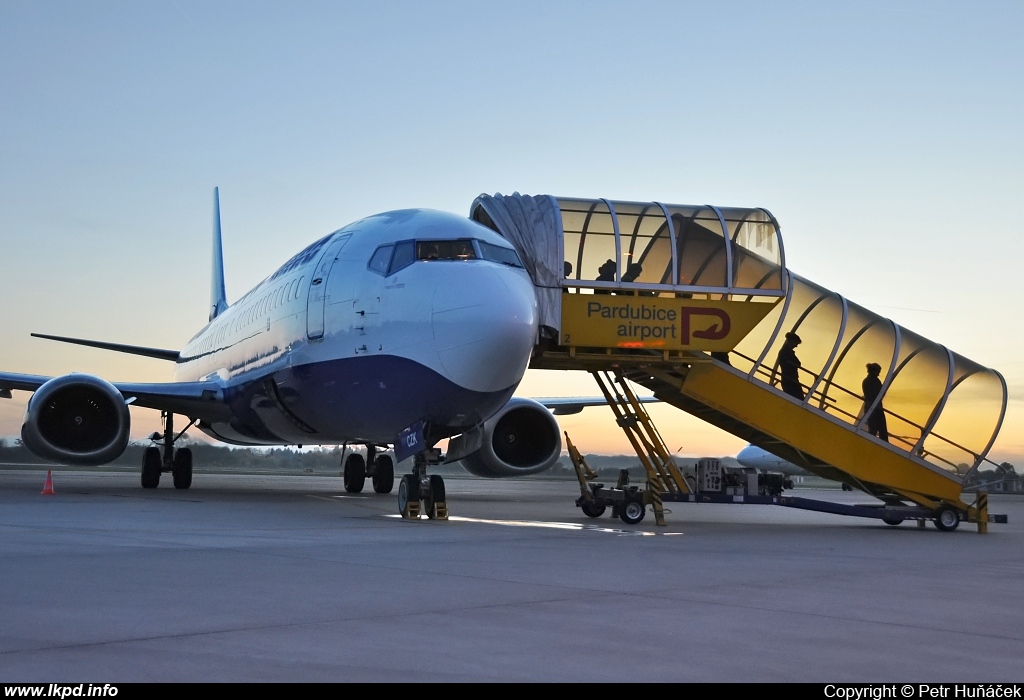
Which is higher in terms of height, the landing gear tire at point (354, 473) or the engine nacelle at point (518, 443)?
the engine nacelle at point (518, 443)

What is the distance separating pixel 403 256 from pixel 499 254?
1154 mm

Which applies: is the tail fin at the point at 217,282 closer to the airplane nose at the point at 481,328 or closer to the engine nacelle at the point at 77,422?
the engine nacelle at the point at 77,422

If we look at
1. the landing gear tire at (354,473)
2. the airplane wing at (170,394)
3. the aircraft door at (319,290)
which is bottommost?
the landing gear tire at (354,473)

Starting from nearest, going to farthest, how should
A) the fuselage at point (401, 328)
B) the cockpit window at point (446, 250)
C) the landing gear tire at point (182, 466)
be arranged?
the fuselage at point (401, 328)
the cockpit window at point (446, 250)
the landing gear tire at point (182, 466)

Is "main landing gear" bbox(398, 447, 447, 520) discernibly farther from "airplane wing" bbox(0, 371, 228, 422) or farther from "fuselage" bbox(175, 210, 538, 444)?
"airplane wing" bbox(0, 371, 228, 422)

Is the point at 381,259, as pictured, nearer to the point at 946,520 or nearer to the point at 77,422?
the point at 77,422

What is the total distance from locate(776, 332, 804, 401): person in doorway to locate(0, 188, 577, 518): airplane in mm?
3989

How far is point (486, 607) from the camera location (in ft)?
18.0

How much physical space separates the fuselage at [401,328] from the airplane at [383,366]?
2cm

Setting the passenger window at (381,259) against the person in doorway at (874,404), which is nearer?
the passenger window at (381,259)

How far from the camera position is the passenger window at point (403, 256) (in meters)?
12.7

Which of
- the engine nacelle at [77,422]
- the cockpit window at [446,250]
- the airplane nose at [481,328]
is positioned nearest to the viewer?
the airplane nose at [481,328]

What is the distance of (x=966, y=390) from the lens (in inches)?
579

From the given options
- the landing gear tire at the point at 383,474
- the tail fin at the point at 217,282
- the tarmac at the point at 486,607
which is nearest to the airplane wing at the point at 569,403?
the landing gear tire at the point at 383,474
